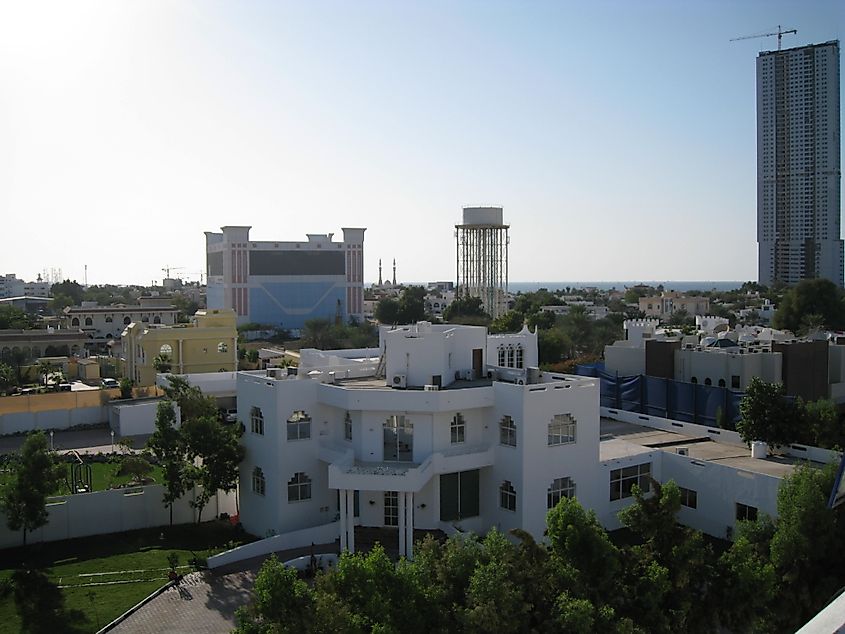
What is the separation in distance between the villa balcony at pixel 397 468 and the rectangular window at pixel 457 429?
0.24m

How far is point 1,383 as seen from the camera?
4419cm

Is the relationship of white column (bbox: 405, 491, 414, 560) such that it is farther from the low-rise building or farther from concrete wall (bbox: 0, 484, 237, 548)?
the low-rise building

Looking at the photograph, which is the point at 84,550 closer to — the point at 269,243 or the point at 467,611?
the point at 467,611

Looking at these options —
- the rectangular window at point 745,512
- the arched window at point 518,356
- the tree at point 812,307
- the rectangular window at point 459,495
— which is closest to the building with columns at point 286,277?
the tree at point 812,307

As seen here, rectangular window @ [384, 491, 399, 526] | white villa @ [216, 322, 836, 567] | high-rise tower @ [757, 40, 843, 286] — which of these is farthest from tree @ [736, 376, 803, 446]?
high-rise tower @ [757, 40, 843, 286]

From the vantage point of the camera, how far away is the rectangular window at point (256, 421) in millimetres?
22266

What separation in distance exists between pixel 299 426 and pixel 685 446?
1140 cm

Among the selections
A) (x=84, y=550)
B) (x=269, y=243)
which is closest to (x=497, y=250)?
(x=269, y=243)

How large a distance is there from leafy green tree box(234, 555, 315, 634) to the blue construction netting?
21848 millimetres

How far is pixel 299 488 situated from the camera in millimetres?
21641

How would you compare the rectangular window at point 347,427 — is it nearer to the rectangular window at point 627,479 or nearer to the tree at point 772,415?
the rectangular window at point 627,479

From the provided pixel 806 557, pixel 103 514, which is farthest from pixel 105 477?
pixel 806 557

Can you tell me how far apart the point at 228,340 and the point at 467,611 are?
3682 cm

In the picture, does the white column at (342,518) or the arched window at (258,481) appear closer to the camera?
the white column at (342,518)
